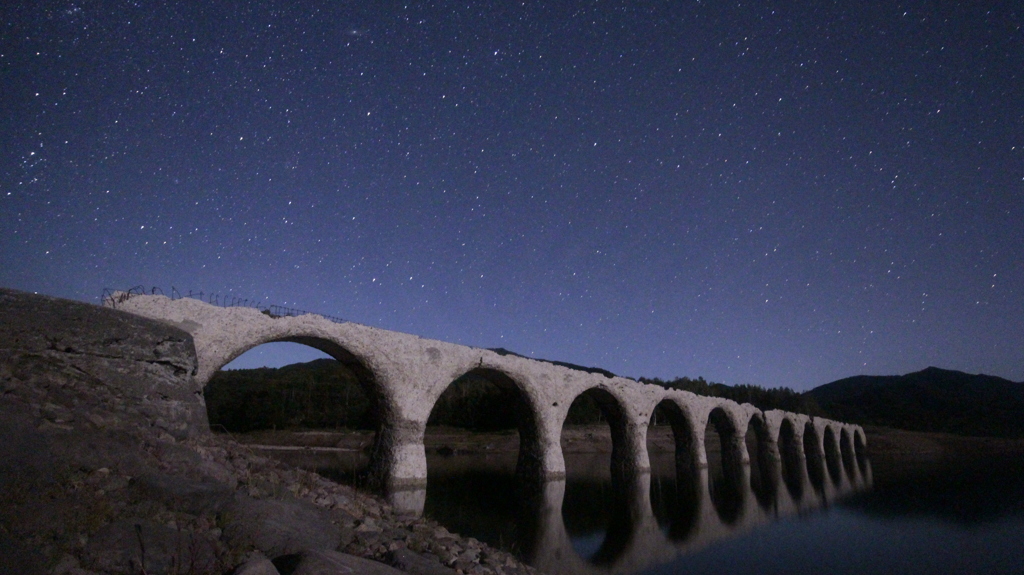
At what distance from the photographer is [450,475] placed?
22406 millimetres

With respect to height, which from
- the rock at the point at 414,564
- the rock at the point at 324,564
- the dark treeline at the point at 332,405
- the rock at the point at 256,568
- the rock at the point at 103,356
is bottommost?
the dark treeline at the point at 332,405

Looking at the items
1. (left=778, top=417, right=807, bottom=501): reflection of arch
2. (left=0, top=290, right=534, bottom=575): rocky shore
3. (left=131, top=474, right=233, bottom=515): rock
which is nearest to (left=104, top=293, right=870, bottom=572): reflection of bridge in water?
(left=778, top=417, right=807, bottom=501): reflection of arch

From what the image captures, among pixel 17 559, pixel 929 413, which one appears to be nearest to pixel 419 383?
pixel 17 559

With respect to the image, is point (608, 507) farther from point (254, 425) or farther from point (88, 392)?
point (254, 425)

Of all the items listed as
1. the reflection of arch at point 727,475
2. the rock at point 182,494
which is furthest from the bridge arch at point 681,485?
the rock at point 182,494

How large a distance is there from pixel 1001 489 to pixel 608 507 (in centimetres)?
1818

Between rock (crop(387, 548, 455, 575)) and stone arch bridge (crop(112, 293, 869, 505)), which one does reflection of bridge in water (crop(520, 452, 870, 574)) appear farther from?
rock (crop(387, 548, 455, 575))

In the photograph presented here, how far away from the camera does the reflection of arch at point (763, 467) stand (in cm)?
1723

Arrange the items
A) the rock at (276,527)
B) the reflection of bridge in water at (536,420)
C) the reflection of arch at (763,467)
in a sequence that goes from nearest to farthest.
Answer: the rock at (276,527) → the reflection of bridge in water at (536,420) → the reflection of arch at (763,467)

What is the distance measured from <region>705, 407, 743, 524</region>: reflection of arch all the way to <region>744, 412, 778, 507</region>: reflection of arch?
0.60 meters

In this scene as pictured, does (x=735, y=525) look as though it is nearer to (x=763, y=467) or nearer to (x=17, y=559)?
(x=17, y=559)

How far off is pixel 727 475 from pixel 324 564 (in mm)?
23708

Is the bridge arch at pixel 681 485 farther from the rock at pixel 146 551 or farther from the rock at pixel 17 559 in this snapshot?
the rock at pixel 17 559

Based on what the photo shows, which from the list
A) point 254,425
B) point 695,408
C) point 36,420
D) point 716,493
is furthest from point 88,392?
point 254,425
